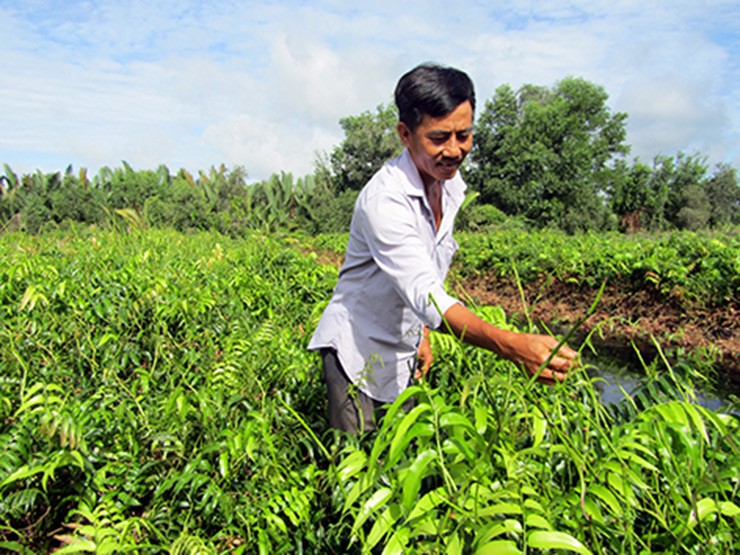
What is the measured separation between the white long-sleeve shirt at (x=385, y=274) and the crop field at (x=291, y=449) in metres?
0.25

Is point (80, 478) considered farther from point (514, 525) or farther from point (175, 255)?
point (175, 255)

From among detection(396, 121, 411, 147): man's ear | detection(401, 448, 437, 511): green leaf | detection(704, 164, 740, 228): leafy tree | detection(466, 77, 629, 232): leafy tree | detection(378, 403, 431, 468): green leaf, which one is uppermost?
detection(396, 121, 411, 147): man's ear

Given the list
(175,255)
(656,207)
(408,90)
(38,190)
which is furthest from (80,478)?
(656,207)

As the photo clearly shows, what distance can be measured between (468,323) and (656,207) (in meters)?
43.9

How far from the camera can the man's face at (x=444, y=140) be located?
154cm

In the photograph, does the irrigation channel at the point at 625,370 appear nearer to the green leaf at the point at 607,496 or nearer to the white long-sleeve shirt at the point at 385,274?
the white long-sleeve shirt at the point at 385,274

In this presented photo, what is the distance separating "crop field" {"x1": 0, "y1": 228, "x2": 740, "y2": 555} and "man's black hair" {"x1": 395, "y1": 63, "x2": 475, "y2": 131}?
67 cm

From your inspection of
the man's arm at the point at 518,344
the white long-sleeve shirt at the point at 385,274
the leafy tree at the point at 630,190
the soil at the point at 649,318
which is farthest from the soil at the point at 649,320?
the leafy tree at the point at 630,190

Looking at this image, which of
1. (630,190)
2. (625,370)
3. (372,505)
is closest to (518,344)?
(372,505)

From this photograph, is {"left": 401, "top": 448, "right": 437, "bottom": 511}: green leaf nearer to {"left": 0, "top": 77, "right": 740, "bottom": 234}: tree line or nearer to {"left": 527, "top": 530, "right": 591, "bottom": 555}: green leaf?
{"left": 527, "top": 530, "right": 591, "bottom": 555}: green leaf

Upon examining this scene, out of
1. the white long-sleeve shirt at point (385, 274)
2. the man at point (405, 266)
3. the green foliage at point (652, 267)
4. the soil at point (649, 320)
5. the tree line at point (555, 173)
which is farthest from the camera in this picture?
the tree line at point (555, 173)

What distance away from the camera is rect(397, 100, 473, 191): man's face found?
1535mm

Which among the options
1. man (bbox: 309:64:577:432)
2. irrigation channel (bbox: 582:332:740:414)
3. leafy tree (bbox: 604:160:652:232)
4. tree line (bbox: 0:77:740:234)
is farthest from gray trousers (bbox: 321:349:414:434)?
leafy tree (bbox: 604:160:652:232)

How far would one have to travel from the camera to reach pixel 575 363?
3.37 ft
